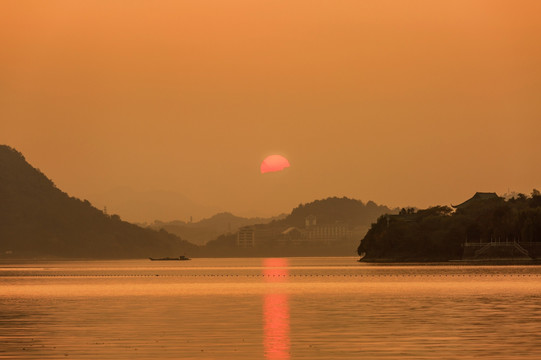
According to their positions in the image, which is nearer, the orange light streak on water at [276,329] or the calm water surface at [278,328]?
the orange light streak on water at [276,329]

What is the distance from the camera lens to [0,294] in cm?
11956

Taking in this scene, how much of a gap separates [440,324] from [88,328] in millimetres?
20040

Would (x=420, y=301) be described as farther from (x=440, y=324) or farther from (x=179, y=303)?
(x=440, y=324)

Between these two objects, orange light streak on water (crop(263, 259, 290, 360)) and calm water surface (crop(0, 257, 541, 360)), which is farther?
calm water surface (crop(0, 257, 541, 360))

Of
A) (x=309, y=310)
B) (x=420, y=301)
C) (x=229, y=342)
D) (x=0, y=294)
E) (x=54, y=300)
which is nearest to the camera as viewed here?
(x=229, y=342)

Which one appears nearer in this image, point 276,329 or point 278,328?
point 276,329

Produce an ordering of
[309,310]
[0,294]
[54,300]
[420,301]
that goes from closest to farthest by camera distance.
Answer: [309,310]
[420,301]
[54,300]
[0,294]

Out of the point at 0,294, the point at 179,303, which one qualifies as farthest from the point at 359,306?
the point at 0,294

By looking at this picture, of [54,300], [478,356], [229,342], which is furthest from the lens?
[54,300]

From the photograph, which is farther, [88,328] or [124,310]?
[124,310]

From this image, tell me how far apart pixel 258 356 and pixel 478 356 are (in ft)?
30.4

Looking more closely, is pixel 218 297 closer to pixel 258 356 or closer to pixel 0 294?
pixel 0 294

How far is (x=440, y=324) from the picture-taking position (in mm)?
64500

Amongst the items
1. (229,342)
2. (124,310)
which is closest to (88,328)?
(229,342)
